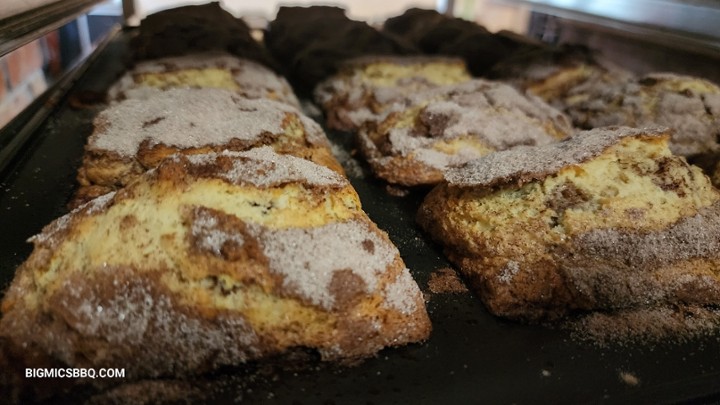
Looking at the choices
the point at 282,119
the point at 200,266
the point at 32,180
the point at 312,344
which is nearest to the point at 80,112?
the point at 32,180

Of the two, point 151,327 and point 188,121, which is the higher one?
point 188,121

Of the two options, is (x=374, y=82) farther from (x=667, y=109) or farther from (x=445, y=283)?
(x=445, y=283)

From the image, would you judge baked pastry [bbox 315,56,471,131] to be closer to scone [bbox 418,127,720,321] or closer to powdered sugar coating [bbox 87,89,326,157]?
powdered sugar coating [bbox 87,89,326,157]

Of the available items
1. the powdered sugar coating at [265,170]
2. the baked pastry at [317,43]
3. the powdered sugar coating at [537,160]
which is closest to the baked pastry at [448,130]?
the powdered sugar coating at [537,160]

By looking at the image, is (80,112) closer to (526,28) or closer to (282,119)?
(282,119)

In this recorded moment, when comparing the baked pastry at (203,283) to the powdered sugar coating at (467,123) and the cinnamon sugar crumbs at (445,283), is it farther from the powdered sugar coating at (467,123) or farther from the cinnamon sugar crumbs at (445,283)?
the powdered sugar coating at (467,123)

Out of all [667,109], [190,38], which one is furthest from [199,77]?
[667,109]
